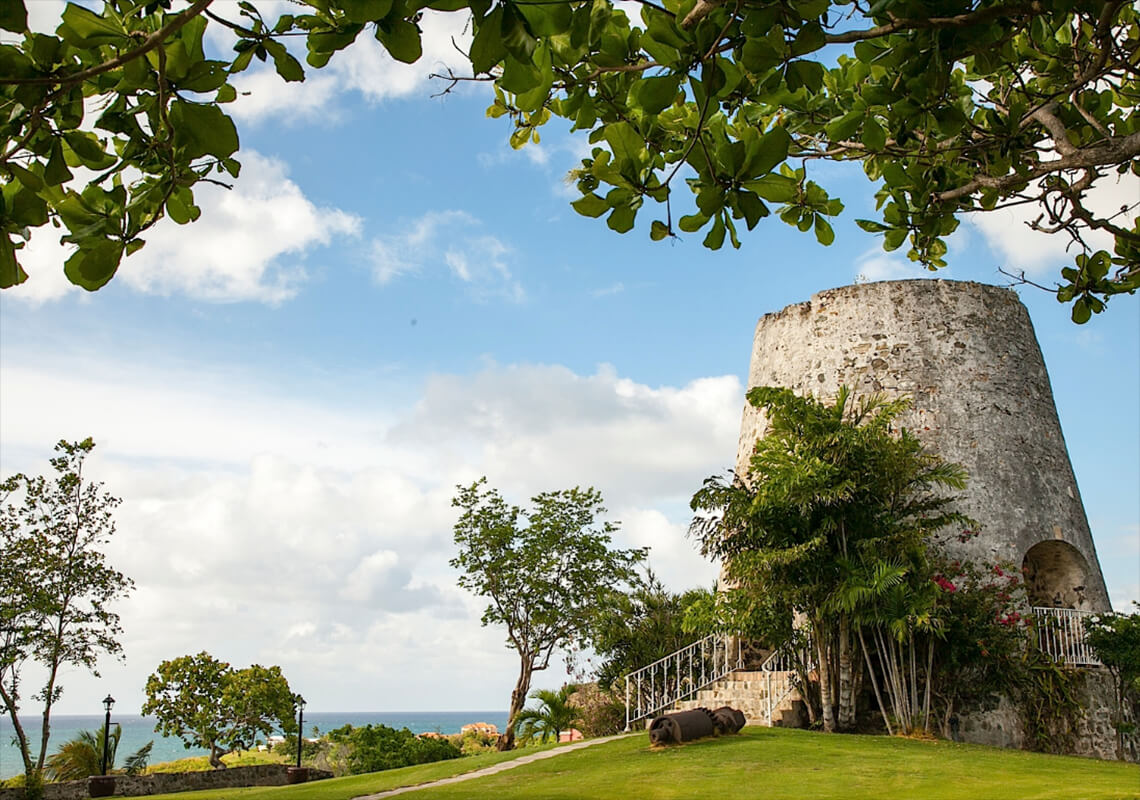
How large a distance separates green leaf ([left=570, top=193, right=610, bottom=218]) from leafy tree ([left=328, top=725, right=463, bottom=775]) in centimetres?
1485

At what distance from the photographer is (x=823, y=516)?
40.7ft

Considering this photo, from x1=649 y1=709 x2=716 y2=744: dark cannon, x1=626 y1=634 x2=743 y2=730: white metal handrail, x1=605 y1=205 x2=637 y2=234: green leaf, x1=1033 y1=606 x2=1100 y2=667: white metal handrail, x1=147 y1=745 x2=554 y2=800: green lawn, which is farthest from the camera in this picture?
x1=626 y1=634 x2=743 y2=730: white metal handrail

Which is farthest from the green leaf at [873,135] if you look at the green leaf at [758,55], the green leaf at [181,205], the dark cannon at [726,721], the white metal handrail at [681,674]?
the white metal handrail at [681,674]

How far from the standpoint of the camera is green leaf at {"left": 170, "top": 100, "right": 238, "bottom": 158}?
2.24 m

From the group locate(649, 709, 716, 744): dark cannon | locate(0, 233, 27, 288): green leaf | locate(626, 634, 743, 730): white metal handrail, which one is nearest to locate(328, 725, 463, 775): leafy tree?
locate(626, 634, 743, 730): white metal handrail

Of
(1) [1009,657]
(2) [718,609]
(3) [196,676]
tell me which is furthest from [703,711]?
(3) [196,676]

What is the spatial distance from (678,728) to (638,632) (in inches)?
187

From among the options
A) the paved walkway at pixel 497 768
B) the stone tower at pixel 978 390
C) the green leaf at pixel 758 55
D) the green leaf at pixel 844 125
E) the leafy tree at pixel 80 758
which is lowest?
the leafy tree at pixel 80 758

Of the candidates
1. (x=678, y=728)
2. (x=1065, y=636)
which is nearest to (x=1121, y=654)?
(x=1065, y=636)

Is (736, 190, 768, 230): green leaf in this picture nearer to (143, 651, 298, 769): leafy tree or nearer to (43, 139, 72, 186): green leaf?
(43, 139, 72, 186): green leaf

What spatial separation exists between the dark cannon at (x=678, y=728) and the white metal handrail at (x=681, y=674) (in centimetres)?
274

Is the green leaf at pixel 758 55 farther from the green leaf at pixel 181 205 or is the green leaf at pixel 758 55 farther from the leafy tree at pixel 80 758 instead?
the leafy tree at pixel 80 758

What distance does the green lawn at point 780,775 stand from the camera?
7957 mm

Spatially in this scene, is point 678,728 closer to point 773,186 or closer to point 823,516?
point 823,516
